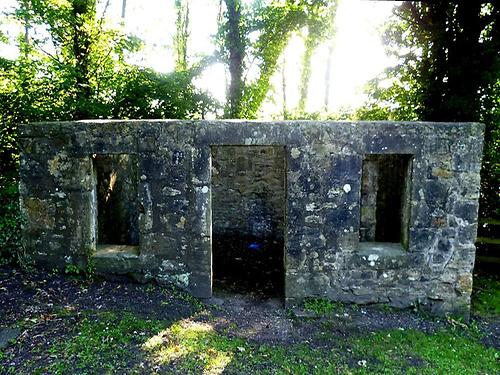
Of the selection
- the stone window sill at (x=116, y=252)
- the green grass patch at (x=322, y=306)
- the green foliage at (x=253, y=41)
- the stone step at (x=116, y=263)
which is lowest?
the green grass patch at (x=322, y=306)

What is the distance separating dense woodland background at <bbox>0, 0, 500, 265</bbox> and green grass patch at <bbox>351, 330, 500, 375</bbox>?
319cm

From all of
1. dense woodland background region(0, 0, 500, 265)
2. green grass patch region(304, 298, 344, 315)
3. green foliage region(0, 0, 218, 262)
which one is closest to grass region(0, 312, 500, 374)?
green grass patch region(304, 298, 344, 315)

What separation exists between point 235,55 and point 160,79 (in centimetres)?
306

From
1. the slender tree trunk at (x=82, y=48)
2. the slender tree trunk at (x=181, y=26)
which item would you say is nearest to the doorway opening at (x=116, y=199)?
the slender tree trunk at (x=82, y=48)

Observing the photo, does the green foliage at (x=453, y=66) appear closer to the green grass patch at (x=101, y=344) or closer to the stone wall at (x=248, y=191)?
the stone wall at (x=248, y=191)

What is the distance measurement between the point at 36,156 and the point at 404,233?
16.1 ft

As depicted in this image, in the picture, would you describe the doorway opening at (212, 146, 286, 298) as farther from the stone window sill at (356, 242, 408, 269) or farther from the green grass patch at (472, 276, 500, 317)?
the green grass patch at (472, 276, 500, 317)

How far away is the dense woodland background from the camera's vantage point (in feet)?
18.9

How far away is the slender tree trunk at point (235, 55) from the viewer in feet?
32.2

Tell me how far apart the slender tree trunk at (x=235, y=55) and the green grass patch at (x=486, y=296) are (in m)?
6.92

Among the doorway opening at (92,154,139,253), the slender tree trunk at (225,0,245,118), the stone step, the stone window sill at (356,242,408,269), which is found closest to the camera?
the stone window sill at (356,242,408,269)

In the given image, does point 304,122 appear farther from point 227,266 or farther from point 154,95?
point 154,95

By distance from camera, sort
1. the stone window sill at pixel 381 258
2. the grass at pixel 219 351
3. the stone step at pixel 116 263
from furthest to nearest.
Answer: the stone step at pixel 116 263 < the stone window sill at pixel 381 258 < the grass at pixel 219 351

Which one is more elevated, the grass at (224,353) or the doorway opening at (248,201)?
the doorway opening at (248,201)
